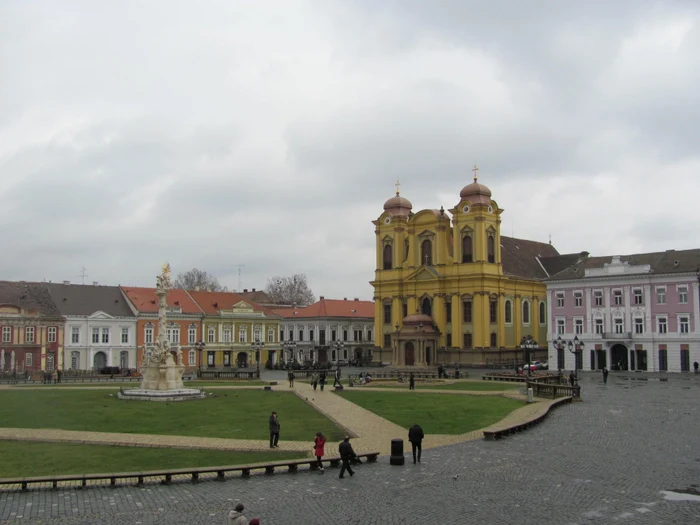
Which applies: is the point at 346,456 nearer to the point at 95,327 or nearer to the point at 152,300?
the point at 95,327

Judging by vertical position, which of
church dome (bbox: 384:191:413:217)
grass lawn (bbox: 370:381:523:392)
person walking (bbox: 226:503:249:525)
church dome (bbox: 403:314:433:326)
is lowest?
grass lawn (bbox: 370:381:523:392)

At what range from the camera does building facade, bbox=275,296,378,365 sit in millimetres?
101000

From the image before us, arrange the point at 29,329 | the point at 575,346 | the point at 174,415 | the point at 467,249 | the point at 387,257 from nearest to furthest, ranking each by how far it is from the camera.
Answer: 1. the point at 174,415
2. the point at 575,346
3. the point at 29,329
4. the point at 467,249
5. the point at 387,257

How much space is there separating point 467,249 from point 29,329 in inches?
1865

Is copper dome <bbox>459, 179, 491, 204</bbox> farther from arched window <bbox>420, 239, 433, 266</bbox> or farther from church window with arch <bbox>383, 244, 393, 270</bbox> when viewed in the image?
church window with arch <bbox>383, 244, 393, 270</bbox>

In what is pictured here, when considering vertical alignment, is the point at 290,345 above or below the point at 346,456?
above

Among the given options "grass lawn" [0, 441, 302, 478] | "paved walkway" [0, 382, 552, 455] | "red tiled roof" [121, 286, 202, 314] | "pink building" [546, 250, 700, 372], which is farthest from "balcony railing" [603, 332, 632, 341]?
"grass lawn" [0, 441, 302, 478]

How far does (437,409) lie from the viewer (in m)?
34.7

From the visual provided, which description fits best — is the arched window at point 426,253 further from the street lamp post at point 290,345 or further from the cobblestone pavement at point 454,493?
the cobblestone pavement at point 454,493

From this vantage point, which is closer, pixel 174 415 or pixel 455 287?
pixel 174 415

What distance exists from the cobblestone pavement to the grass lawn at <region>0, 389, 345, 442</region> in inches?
267

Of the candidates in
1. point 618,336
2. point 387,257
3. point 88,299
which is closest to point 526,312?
point 387,257

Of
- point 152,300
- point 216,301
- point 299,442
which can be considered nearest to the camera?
point 299,442

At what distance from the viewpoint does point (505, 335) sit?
84.6 m
